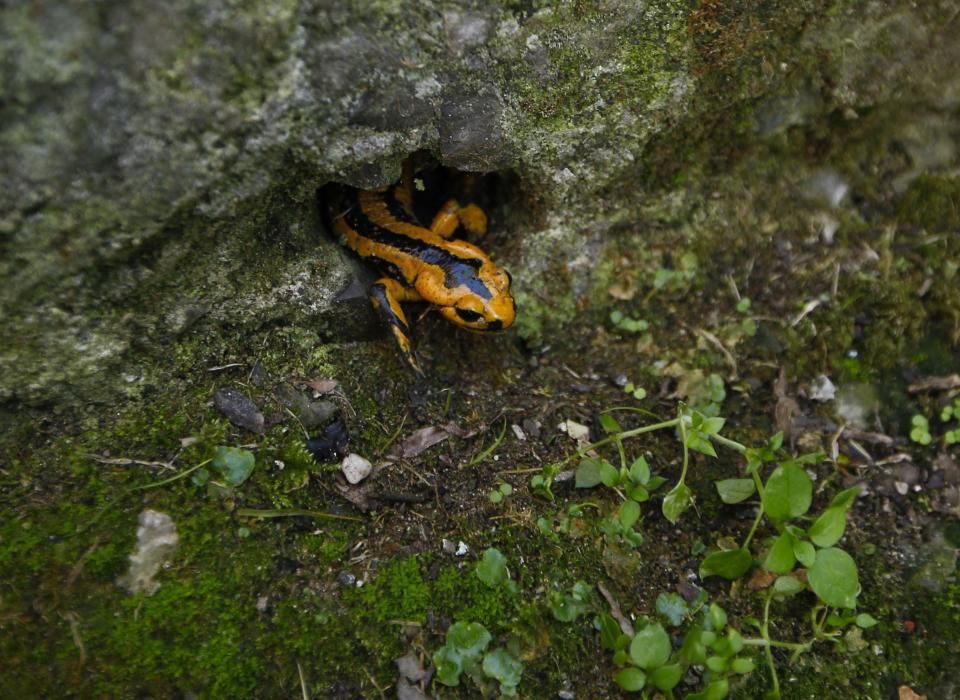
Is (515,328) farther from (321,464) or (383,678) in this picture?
(383,678)

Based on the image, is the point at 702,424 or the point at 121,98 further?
the point at 702,424

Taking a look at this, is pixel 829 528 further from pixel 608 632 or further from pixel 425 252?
pixel 425 252

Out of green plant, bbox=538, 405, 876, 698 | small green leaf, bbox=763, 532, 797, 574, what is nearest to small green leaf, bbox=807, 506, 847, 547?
green plant, bbox=538, 405, 876, 698

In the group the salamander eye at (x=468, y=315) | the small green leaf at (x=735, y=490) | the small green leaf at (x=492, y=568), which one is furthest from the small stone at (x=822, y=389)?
the small green leaf at (x=492, y=568)

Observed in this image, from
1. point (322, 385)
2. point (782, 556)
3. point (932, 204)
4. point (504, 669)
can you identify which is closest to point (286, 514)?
point (322, 385)

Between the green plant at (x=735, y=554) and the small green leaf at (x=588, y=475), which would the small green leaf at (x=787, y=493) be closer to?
the green plant at (x=735, y=554)

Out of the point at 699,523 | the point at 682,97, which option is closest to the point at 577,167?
the point at 682,97
